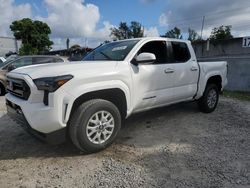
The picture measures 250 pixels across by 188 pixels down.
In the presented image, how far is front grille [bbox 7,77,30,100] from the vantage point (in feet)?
11.3

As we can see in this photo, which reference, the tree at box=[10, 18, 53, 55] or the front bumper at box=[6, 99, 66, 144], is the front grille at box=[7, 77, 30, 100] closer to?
the front bumper at box=[6, 99, 66, 144]

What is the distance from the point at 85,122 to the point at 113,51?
1685mm

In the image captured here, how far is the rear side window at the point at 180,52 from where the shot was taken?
202 inches

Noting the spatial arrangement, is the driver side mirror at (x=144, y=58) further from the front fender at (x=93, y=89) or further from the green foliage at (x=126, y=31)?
the green foliage at (x=126, y=31)

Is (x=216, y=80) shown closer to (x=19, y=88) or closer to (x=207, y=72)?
(x=207, y=72)

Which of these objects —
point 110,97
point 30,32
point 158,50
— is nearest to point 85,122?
point 110,97

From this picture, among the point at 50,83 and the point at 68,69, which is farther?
the point at 68,69

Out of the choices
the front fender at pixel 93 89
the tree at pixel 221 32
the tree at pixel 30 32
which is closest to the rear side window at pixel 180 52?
the front fender at pixel 93 89

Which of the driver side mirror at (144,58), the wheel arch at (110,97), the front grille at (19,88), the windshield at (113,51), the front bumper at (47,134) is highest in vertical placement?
the windshield at (113,51)

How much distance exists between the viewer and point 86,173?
3.21 meters

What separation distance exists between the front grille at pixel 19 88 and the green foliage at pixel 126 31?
6270 centimetres

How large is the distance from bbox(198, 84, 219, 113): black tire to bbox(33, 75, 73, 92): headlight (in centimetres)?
373

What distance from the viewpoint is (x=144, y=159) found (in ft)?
11.8

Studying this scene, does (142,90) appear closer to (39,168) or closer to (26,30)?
(39,168)
